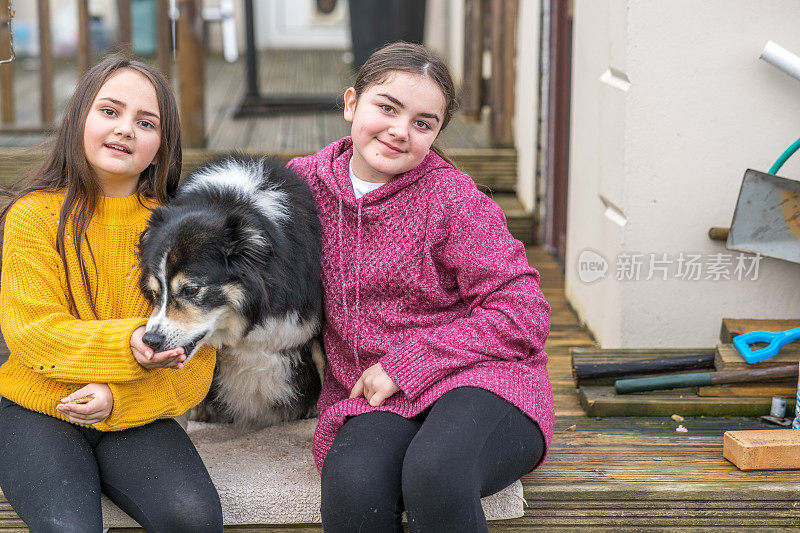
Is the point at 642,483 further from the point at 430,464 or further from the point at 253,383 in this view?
the point at 253,383

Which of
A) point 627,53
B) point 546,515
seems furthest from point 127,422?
point 627,53

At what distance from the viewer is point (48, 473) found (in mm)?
1694

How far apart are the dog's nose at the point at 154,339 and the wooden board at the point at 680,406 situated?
1247mm

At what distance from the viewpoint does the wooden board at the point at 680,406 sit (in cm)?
234

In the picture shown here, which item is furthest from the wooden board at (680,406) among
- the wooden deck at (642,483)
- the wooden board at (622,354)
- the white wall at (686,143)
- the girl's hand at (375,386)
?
the girl's hand at (375,386)

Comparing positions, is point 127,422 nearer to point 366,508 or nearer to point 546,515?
point 366,508

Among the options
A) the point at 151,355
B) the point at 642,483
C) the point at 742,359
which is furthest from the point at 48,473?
the point at 742,359

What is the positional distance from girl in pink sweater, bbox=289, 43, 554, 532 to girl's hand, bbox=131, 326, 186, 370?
1.20 feet

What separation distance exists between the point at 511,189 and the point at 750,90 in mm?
1989

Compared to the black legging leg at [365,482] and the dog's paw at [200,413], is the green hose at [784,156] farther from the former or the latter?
the dog's paw at [200,413]

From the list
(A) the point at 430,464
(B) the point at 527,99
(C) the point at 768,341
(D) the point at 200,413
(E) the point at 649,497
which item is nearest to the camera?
(A) the point at 430,464

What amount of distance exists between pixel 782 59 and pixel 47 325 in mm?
2099

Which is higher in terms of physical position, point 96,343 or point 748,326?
point 96,343

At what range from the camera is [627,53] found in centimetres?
262
